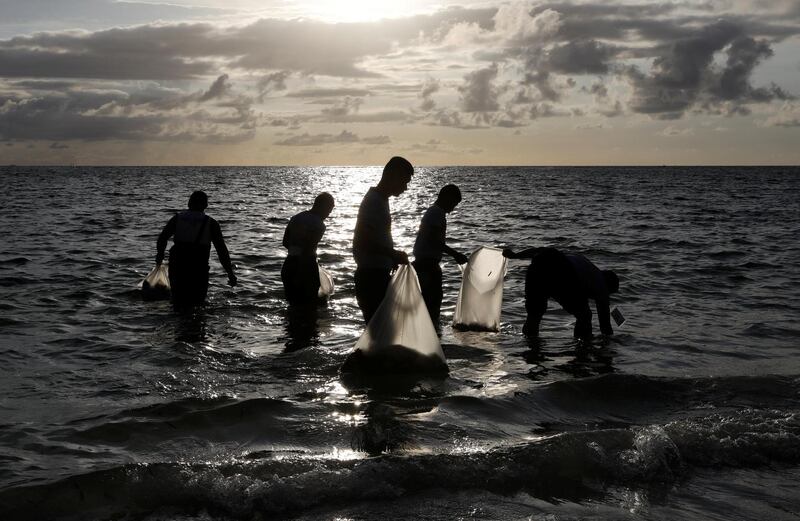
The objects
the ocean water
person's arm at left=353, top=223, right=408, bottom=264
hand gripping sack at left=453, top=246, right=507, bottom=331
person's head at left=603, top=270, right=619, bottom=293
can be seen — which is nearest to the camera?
the ocean water

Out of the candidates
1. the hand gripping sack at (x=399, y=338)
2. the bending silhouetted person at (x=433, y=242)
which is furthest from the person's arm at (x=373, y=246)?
the bending silhouetted person at (x=433, y=242)

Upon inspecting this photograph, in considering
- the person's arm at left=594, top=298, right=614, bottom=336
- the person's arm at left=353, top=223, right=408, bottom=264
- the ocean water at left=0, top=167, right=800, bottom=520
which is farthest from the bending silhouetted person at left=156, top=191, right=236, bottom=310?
the person's arm at left=594, top=298, right=614, bottom=336

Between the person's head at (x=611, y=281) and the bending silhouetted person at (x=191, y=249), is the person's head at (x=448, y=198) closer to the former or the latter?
the person's head at (x=611, y=281)

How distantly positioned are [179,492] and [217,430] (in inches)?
44.7

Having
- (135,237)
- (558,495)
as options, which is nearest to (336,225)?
(135,237)

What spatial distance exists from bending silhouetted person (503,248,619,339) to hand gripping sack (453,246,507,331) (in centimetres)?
89

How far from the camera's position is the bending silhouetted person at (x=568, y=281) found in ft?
25.1

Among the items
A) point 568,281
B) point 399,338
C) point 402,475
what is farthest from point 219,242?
point 402,475

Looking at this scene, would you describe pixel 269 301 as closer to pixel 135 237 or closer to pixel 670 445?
pixel 670 445

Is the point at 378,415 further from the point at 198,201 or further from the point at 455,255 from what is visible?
the point at 198,201

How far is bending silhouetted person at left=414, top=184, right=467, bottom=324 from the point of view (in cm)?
828

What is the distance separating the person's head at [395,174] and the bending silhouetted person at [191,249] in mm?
3676

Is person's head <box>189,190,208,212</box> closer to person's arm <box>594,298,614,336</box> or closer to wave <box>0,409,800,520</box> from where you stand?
person's arm <box>594,298,614,336</box>

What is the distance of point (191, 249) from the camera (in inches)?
368
